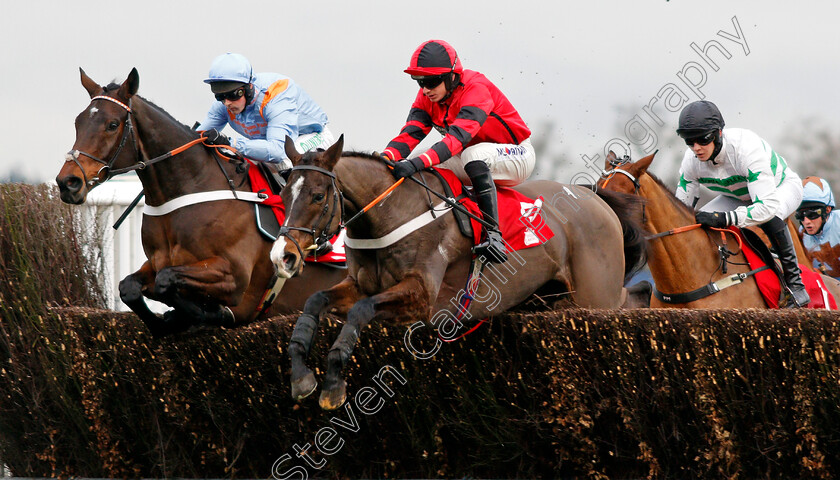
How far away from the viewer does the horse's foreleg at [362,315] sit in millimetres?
4094

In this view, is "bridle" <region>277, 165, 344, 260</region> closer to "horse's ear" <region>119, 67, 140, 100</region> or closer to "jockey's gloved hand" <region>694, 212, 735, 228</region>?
"horse's ear" <region>119, 67, 140, 100</region>

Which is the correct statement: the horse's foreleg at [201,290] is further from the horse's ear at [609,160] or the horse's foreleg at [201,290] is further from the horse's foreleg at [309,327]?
the horse's ear at [609,160]

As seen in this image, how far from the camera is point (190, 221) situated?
17.5 feet

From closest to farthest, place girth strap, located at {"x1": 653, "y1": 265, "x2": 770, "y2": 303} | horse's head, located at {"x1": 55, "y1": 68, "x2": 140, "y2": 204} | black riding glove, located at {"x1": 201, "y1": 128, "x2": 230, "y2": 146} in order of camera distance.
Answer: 1. horse's head, located at {"x1": 55, "y1": 68, "x2": 140, "y2": 204}
2. black riding glove, located at {"x1": 201, "y1": 128, "x2": 230, "y2": 146}
3. girth strap, located at {"x1": 653, "y1": 265, "x2": 770, "y2": 303}

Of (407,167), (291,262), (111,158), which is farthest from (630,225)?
(111,158)

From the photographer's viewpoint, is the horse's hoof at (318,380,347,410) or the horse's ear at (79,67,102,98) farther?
the horse's ear at (79,67,102,98)

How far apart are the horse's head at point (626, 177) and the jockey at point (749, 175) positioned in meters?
0.35

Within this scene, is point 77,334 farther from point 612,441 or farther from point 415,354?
point 612,441

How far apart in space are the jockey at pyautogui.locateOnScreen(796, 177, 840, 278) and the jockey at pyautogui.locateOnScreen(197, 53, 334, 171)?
4422 mm

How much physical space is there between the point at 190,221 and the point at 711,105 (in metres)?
3.41

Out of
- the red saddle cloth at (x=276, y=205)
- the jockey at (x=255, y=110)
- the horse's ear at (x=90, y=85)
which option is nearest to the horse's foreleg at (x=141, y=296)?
the red saddle cloth at (x=276, y=205)

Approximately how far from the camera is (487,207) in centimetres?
516

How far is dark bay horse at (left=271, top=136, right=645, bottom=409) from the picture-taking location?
4141 millimetres

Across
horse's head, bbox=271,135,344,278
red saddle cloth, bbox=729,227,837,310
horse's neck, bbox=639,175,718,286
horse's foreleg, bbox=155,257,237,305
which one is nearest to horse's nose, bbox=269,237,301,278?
horse's head, bbox=271,135,344,278
